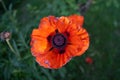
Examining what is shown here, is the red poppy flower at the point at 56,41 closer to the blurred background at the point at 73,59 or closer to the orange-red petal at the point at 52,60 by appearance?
the orange-red petal at the point at 52,60

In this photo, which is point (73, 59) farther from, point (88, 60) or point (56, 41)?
point (56, 41)

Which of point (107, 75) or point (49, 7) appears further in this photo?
point (107, 75)

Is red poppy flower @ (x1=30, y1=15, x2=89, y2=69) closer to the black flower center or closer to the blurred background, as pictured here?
the black flower center

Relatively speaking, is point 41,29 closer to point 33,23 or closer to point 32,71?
point 32,71

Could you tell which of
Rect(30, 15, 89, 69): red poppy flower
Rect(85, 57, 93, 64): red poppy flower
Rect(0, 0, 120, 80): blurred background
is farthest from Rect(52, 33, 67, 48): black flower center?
Rect(85, 57, 93, 64): red poppy flower

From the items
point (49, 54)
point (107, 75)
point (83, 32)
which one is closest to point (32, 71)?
point (49, 54)

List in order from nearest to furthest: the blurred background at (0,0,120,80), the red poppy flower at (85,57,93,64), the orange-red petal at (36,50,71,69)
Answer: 1. the orange-red petal at (36,50,71,69)
2. the blurred background at (0,0,120,80)
3. the red poppy flower at (85,57,93,64)
